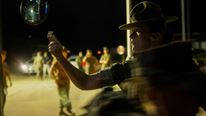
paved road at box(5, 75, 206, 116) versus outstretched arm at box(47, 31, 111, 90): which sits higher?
outstretched arm at box(47, 31, 111, 90)

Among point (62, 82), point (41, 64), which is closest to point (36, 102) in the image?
point (62, 82)

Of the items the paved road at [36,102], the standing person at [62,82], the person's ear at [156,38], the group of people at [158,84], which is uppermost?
the person's ear at [156,38]

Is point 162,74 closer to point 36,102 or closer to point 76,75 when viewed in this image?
point 76,75

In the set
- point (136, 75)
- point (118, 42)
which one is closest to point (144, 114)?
point (136, 75)

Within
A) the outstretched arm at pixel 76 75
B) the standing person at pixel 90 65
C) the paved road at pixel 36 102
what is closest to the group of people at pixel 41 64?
the paved road at pixel 36 102

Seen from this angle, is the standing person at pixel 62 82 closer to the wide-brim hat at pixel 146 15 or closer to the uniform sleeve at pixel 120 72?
the uniform sleeve at pixel 120 72

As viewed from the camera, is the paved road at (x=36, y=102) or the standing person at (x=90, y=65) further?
the standing person at (x=90, y=65)

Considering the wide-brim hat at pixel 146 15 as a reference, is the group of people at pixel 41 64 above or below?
below

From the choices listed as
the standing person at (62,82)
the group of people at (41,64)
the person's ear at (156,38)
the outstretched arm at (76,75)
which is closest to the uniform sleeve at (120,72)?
the outstretched arm at (76,75)

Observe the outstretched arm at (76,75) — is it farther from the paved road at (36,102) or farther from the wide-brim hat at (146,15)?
the paved road at (36,102)

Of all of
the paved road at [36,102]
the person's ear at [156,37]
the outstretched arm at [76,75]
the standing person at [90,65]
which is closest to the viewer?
the person's ear at [156,37]

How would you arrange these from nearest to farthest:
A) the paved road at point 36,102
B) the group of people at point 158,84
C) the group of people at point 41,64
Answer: the group of people at point 158,84, the paved road at point 36,102, the group of people at point 41,64

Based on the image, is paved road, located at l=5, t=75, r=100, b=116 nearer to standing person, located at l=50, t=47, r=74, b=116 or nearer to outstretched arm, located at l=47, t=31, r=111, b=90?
standing person, located at l=50, t=47, r=74, b=116

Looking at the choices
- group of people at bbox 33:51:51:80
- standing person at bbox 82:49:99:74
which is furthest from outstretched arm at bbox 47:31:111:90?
group of people at bbox 33:51:51:80
